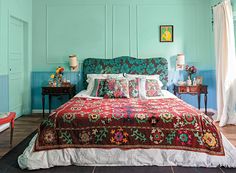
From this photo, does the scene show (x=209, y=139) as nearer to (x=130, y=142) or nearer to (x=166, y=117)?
(x=166, y=117)

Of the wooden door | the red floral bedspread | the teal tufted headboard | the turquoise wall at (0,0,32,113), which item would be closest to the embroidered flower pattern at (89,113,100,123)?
the red floral bedspread

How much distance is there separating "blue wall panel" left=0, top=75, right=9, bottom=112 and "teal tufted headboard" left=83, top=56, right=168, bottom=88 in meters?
1.67

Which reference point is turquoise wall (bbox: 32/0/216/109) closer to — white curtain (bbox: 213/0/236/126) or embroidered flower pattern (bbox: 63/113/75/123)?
white curtain (bbox: 213/0/236/126)

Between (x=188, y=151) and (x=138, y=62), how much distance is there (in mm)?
2952

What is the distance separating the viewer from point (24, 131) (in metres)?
4.22

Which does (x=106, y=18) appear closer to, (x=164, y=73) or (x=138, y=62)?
(x=138, y=62)

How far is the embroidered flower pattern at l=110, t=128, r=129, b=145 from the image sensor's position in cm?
279

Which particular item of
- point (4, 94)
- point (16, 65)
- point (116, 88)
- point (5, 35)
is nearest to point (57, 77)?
point (16, 65)

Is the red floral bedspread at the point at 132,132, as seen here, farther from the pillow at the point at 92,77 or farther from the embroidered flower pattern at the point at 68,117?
the pillow at the point at 92,77

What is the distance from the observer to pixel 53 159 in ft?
9.06

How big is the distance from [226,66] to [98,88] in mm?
2481

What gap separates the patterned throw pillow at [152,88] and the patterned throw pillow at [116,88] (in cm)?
39

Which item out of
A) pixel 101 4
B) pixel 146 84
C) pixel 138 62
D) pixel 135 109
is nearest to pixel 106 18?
pixel 101 4

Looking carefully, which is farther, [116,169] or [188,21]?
[188,21]
